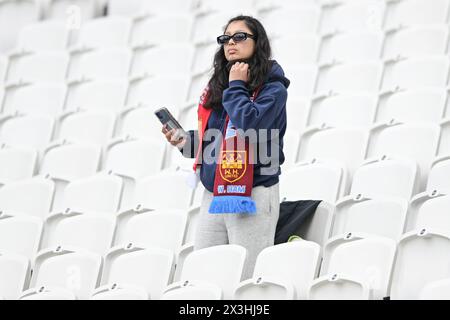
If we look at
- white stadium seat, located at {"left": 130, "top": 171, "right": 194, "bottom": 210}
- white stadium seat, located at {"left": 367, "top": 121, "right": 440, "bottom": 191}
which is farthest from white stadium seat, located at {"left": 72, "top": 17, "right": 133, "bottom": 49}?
white stadium seat, located at {"left": 367, "top": 121, "right": 440, "bottom": 191}

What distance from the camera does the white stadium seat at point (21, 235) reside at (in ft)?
18.7

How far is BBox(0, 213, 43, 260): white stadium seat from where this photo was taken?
5.71 m

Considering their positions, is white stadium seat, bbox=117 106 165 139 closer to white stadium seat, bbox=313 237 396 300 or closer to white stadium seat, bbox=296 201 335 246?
white stadium seat, bbox=296 201 335 246

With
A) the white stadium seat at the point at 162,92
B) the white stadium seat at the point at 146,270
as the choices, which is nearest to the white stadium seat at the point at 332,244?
the white stadium seat at the point at 146,270

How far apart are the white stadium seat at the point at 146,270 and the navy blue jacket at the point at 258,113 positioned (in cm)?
43

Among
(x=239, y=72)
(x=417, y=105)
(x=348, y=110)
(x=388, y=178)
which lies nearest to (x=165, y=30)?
(x=348, y=110)

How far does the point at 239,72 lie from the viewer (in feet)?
15.1

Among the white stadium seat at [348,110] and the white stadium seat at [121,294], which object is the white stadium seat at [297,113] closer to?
the white stadium seat at [348,110]

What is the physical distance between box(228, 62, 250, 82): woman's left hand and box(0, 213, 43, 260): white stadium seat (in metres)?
1.65

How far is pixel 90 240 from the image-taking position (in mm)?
5633
